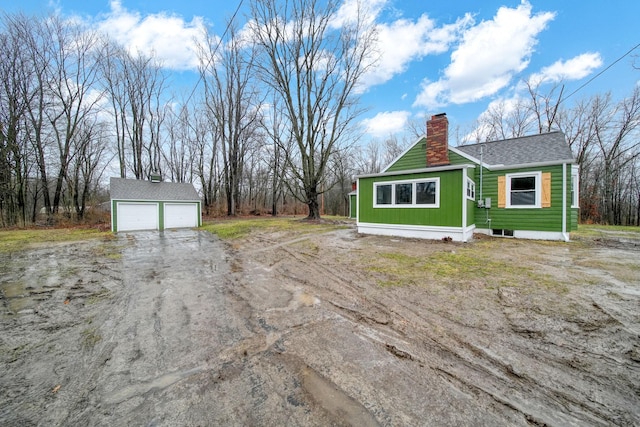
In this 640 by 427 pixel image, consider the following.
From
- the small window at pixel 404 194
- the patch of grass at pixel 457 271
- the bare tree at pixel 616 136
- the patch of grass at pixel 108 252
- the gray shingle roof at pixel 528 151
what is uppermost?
the bare tree at pixel 616 136

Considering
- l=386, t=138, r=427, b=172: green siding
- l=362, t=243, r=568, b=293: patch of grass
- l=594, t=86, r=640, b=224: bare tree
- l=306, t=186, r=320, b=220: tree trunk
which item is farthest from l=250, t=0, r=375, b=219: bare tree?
l=594, t=86, r=640, b=224: bare tree

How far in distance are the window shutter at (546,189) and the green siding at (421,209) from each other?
11.1ft

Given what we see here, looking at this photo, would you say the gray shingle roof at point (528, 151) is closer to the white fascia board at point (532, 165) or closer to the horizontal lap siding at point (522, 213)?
the white fascia board at point (532, 165)

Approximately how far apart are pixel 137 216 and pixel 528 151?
20.7 meters

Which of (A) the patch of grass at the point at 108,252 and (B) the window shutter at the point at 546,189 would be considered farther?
(B) the window shutter at the point at 546,189

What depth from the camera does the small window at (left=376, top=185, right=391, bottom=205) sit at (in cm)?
987

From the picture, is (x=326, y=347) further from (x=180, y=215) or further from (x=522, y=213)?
(x=180, y=215)

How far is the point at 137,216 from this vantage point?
15.1 meters

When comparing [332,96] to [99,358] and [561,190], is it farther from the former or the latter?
[99,358]

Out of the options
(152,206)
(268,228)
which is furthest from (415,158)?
(152,206)

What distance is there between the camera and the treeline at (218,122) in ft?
51.8

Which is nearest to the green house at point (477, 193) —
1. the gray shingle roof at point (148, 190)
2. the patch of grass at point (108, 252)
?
the patch of grass at point (108, 252)

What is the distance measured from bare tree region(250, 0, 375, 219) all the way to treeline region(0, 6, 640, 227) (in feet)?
0.23

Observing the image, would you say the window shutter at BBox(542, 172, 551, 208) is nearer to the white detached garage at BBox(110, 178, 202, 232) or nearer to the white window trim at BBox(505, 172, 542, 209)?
the white window trim at BBox(505, 172, 542, 209)
